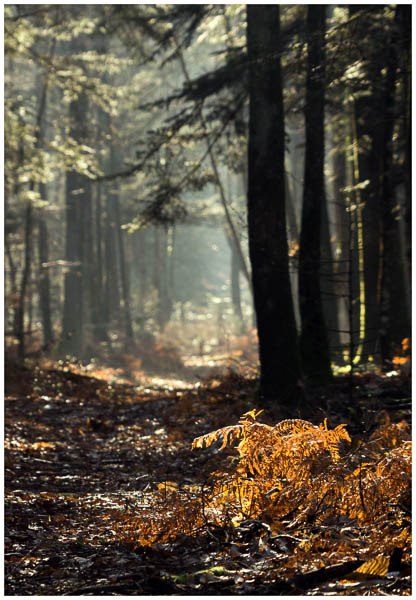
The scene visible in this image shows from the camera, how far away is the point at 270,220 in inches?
350

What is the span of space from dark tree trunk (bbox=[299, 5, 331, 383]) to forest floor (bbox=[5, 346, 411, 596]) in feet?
1.78

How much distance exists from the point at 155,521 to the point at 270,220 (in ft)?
17.9

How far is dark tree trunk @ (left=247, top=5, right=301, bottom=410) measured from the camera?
8.90 m

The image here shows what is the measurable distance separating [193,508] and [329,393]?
517 centimetres

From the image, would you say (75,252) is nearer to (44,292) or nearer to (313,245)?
(44,292)

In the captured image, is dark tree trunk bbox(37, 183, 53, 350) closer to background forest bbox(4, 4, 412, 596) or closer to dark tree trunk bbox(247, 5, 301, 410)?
background forest bbox(4, 4, 412, 596)

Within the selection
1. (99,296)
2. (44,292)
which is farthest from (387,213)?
(99,296)

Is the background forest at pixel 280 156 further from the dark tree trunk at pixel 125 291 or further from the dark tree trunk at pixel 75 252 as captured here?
the dark tree trunk at pixel 125 291

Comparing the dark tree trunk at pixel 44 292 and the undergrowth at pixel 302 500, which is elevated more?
the dark tree trunk at pixel 44 292

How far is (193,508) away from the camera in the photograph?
4.39 metres

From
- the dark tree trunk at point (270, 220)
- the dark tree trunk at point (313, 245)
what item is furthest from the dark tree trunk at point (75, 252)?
the dark tree trunk at point (270, 220)

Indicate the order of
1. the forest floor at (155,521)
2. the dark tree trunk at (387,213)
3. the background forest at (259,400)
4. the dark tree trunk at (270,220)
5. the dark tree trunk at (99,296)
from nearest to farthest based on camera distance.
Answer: the forest floor at (155,521) → the background forest at (259,400) → the dark tree trunk at (270,220) → the dark tree trunk at (387,213) → the dark tree trunk at (99,296)

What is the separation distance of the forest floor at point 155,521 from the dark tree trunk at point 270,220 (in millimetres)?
666

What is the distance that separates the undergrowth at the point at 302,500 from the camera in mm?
3904
